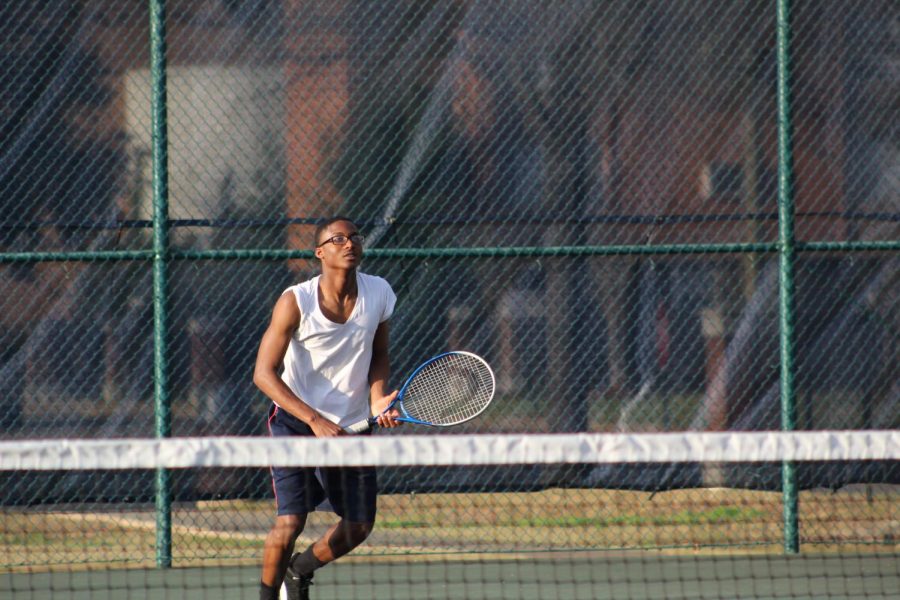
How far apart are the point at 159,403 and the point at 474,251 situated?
5.10ft

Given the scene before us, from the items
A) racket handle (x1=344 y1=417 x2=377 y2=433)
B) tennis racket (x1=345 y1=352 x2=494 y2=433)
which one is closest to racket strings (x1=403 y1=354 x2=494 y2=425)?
tennis racket (x1=345 y1=352 x2=494 y2=433)

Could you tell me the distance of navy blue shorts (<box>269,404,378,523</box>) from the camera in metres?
4.04

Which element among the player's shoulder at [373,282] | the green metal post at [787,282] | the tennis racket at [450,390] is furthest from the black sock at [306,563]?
the green metal post at [787,282]

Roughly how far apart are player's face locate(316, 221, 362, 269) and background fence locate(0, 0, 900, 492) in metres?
1.63

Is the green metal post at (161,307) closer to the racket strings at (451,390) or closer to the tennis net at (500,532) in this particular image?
the tennis net at (500,532)

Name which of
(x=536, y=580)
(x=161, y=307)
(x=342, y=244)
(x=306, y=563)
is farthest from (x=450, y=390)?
(x=161, y=307)

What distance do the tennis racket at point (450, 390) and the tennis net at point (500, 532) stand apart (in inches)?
40.1

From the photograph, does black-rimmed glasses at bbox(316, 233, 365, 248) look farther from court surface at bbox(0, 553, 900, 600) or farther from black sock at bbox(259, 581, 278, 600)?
court surface at bbox(0, 553, 900, 600)

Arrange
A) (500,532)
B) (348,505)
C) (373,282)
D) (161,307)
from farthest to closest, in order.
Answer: (500,532) < (161,307) < (373,282) < (348,505)

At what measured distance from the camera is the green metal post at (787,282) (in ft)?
19.4

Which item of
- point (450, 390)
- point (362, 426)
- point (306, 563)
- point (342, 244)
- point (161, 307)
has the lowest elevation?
point (306, 563)

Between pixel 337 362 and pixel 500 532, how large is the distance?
2138mm

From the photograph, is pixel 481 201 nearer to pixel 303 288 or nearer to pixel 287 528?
pixel 303 288

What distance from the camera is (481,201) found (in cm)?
589
